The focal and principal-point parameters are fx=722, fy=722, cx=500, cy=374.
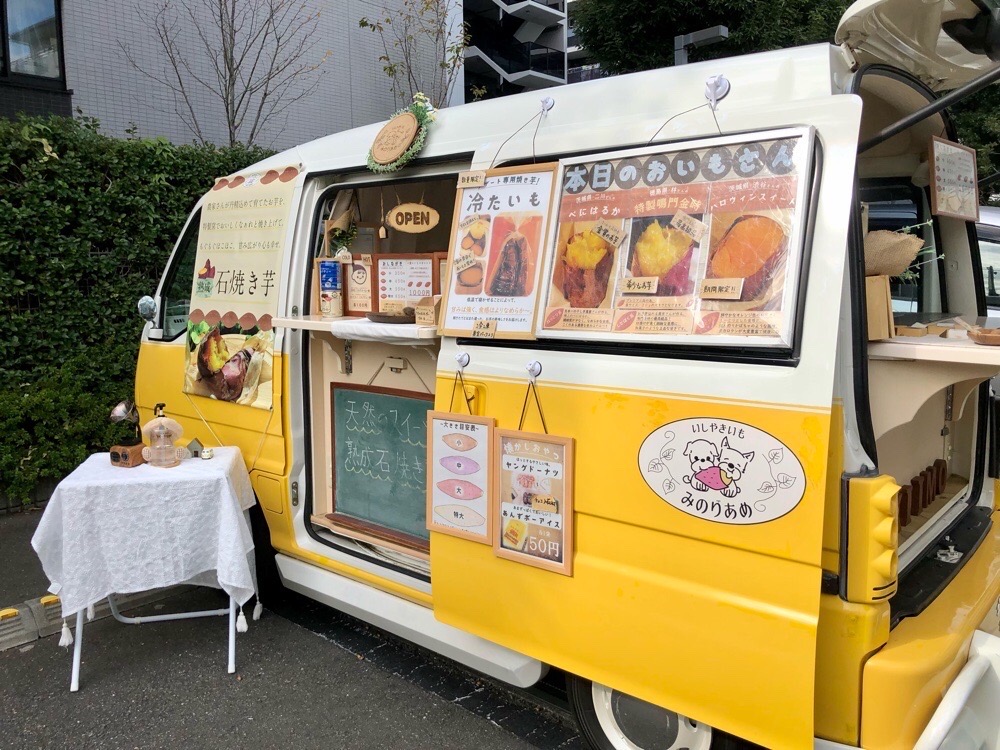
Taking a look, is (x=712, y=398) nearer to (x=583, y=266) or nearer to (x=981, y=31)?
(x=583, y=266)

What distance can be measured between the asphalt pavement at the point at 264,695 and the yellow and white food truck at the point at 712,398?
257 millimetres

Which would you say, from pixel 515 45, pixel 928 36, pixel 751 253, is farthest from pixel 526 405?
pixel 515 45

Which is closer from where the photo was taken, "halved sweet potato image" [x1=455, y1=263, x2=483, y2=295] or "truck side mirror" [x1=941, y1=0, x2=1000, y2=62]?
"truck side mirror" [x1=941, y1=0, x2=1000, y2=62]

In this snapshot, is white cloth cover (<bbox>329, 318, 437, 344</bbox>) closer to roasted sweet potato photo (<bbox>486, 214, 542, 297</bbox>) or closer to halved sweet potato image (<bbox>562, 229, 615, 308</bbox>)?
roasted sweet potato photo (<bbox>486, 214, 542, 297</bbox>)

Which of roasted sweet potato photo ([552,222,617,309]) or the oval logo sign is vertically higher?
roasted sweet potato photo ([552,222,617,309])

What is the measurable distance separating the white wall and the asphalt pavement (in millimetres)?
7197

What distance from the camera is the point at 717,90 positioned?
2.14 m

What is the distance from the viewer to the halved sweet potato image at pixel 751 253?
197 centimetres

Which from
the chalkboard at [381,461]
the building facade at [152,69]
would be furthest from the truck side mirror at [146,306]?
the building facade at [152,69]

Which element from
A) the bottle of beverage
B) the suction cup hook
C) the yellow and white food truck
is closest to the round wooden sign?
the yellow and white food truck

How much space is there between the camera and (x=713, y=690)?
2051 mm

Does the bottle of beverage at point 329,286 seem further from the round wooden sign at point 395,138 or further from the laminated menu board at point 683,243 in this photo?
the laminated menu board at point 683,243

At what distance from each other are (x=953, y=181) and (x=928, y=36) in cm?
66

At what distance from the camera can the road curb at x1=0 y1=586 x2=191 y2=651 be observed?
370 centimetres
